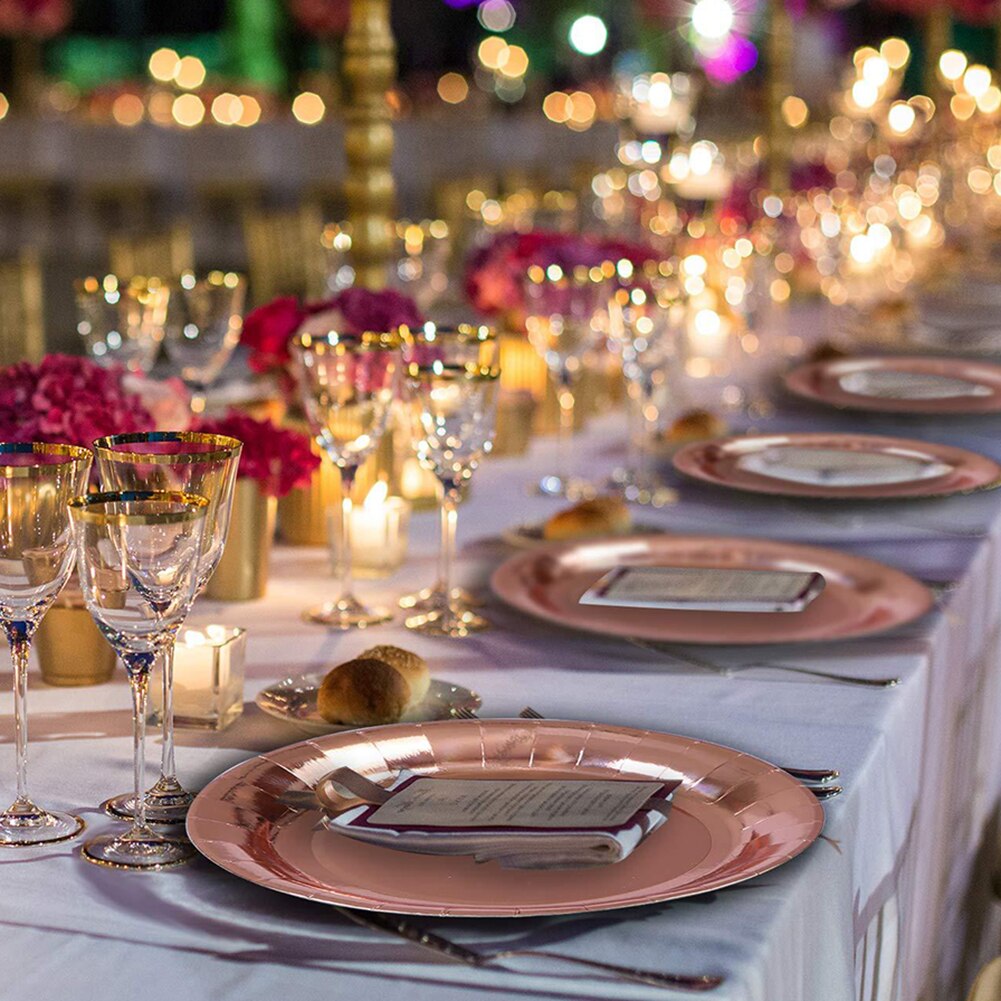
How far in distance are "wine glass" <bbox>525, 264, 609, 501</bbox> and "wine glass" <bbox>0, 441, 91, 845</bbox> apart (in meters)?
1.06

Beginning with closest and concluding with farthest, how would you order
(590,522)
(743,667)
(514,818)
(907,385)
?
(514,818) → (743,667) → (590,522) → (907,385)

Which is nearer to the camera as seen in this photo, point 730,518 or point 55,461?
point 55,461

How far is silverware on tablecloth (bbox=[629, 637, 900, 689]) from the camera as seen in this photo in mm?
1347

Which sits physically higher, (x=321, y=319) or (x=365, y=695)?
(x=321, y=319)

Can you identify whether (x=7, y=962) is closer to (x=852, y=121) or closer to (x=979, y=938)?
(x=979, y=938)

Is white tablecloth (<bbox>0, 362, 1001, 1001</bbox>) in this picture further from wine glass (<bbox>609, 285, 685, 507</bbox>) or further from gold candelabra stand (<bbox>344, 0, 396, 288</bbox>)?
gold candelabra stand (<bbox>344, 0, 396, 288</bbox>)

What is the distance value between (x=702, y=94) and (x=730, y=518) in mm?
12271

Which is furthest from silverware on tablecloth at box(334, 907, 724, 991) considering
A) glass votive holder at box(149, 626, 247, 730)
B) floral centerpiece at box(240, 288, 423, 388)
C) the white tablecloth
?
floral centerpiece at box(240, 288, 423, 388)

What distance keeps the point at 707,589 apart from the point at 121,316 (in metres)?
0.84

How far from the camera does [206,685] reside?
4.05ft

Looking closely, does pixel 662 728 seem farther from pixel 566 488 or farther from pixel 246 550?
pixel 566 488

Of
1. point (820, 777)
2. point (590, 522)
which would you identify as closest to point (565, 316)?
point (590, 522)

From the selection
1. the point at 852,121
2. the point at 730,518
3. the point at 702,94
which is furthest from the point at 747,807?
the point at 702,94

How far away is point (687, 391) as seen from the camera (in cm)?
286
